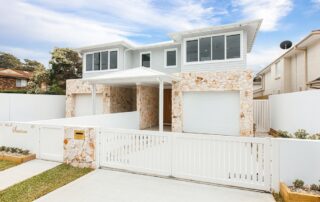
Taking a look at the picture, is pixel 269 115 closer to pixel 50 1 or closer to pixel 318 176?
pixel 318 176

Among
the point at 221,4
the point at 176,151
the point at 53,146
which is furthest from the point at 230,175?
the point at 221,4

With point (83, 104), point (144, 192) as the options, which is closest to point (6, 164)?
point (144, 192)

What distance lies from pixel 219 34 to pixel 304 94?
222 inches

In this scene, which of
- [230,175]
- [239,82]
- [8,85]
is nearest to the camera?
[230,175]

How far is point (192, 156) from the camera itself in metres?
5.01

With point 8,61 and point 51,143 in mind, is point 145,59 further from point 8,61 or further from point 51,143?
point 8,61

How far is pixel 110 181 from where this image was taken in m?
5.00

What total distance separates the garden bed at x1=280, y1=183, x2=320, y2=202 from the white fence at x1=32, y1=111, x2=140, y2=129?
7.27m

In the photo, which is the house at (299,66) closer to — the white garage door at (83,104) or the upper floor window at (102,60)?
the upper floor window at (102,60)

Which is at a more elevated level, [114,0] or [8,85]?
[114,0]

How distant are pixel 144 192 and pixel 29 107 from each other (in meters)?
14.6

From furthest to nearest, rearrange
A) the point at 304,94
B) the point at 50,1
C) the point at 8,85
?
the point at 8,85, the point at 50,1, the point at 304,94

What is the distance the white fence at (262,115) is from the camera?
13.7 meters

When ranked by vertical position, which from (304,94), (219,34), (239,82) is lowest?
(304,94)
